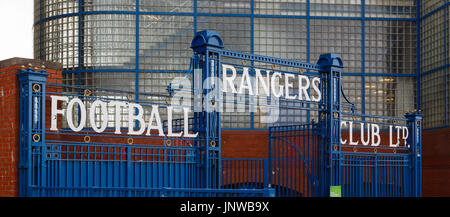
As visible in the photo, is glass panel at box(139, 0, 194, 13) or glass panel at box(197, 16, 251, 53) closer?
glass panel at box(139, 0, 194, 13)

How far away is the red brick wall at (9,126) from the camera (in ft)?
37.1

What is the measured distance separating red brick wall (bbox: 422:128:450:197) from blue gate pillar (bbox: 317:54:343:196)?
5.87 meters

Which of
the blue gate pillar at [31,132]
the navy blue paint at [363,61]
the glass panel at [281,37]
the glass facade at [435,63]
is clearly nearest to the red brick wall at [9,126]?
the blue gate pillar at [31,132]

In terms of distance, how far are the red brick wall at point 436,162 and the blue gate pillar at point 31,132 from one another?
14.0 metres

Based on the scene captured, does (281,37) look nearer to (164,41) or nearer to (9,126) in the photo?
(164,41)

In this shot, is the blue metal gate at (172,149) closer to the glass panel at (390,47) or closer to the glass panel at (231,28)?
the glass panel at (390,47)

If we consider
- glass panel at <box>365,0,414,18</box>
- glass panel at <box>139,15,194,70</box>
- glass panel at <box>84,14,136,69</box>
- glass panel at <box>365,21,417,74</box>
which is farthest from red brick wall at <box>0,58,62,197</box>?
glass panel at <box>365,0,414,18</box>

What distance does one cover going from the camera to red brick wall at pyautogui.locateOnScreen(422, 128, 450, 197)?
20.4 m

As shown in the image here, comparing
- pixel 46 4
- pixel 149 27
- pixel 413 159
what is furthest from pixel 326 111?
pixel 46 4

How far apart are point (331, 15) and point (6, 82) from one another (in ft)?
45.7

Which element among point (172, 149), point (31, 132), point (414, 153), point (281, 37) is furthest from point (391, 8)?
point (31, 132)

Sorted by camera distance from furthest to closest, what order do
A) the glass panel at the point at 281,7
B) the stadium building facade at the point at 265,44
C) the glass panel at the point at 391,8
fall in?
the glass panel at the point at 391,8 < the glass panel at the point at 281,7 < the stadium building facade at the point at 265,44

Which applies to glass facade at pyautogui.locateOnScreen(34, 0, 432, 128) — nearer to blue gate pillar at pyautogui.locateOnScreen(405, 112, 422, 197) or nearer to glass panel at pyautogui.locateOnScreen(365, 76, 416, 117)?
glass panel at pyautogui.locateOnScreen(365, 76, 416, 117)

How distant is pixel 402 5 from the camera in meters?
23.2
